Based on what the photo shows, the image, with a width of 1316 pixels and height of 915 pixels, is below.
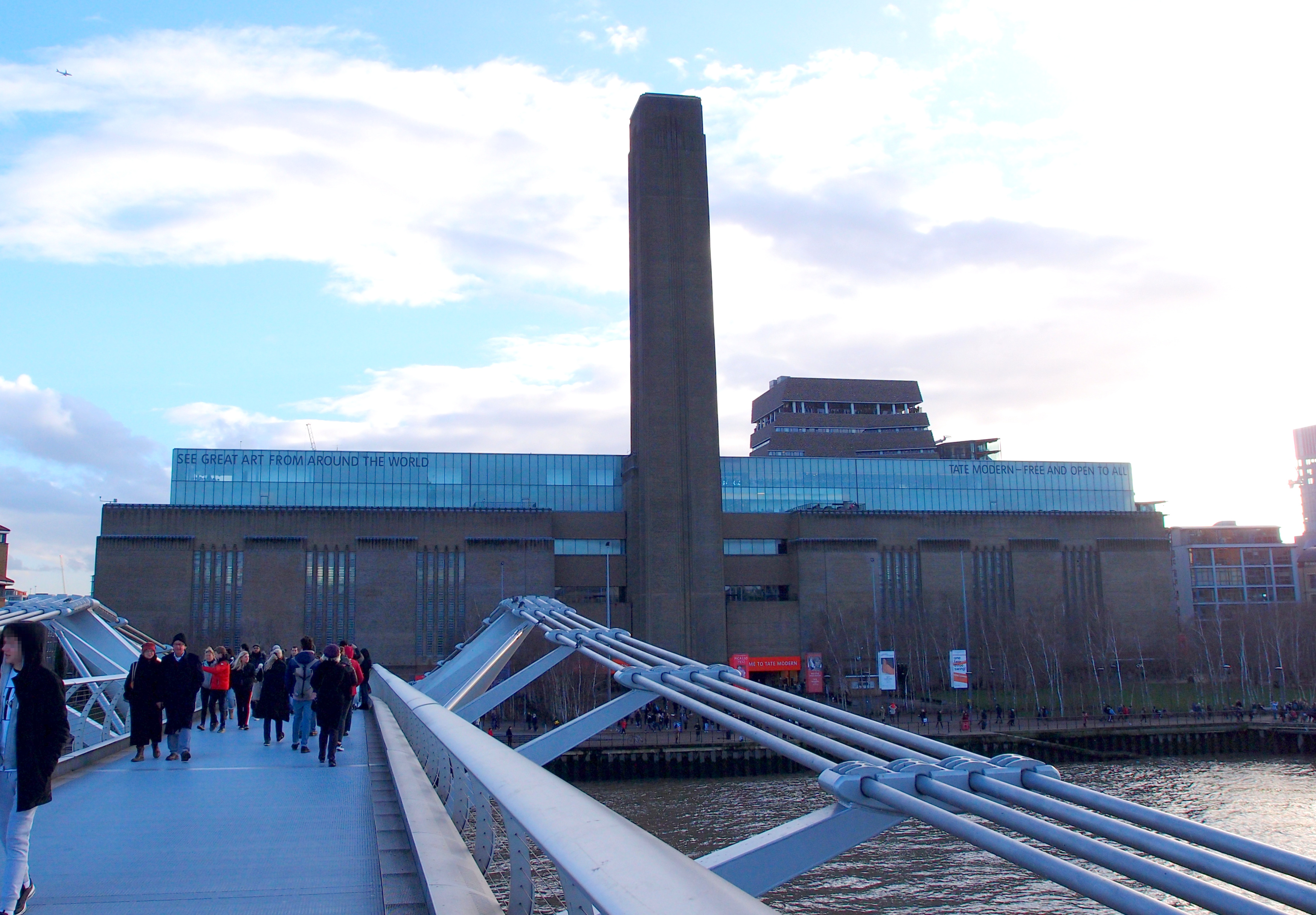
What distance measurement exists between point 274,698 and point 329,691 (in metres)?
3.34

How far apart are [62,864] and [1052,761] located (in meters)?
47.7

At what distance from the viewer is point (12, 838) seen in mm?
5621

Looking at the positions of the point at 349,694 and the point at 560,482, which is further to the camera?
the point at 560,482

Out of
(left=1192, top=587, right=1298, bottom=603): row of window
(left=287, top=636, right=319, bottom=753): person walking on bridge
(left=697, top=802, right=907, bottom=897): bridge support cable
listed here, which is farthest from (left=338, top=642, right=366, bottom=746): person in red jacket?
(left=1192, top=587, right=1298, bottom=603): row of window

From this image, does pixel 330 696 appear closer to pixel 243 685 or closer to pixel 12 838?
pixel 12 838

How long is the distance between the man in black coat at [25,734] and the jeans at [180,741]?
22.1ft

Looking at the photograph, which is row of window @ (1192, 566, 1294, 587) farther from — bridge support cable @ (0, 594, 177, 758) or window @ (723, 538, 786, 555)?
bridge support cable @ (0, 594, 177, 758)

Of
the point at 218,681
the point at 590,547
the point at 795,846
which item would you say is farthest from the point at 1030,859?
the point at 590,547

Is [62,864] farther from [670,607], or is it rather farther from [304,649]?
[670,607]

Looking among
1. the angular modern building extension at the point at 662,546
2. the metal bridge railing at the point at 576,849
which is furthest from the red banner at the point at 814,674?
the metal bridge railing at the point at 576,849

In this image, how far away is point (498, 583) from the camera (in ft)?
224

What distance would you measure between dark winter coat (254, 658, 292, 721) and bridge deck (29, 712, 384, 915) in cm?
247

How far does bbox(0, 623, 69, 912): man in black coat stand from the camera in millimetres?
5703

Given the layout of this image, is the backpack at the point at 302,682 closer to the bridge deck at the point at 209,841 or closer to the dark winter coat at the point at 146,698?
the bridge deck at the point at 209,841
